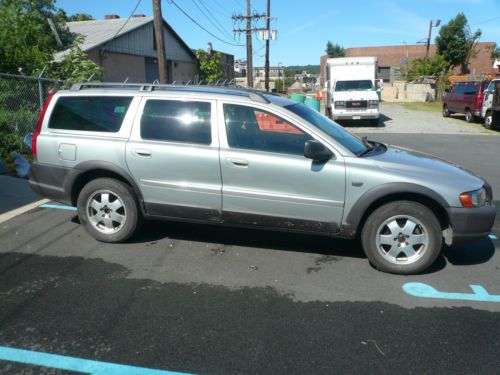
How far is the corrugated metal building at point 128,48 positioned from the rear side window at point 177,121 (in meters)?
17.4

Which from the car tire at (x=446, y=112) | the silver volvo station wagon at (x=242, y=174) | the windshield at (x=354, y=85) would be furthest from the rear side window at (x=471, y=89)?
the silver volvo station wagon at (x=242, y=174)

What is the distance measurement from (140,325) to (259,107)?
2457mm

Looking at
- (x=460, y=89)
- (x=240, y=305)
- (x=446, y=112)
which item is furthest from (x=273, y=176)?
(x=446, y=112)

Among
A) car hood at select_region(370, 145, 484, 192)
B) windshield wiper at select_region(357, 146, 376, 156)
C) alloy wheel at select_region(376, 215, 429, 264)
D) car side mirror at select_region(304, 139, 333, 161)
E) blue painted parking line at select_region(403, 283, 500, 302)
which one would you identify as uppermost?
car side mirror at select_region(304, 139, 333, 161)

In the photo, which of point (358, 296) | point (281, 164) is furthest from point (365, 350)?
point (281, 164)

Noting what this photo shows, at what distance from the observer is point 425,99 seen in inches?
1492

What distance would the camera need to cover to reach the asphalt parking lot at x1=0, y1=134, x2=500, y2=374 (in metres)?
3.13

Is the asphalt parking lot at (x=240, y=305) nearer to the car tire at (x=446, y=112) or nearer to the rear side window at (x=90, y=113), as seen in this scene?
the rear side window at (x=90, y=113)

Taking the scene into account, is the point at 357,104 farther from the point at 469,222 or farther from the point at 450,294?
the point at 450,294

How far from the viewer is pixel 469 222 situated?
4.31 meters

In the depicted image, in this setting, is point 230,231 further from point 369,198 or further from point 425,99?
point 425,99

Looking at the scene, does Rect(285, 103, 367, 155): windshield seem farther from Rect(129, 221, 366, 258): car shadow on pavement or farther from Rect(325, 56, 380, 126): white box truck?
Rect(325, 56, 380, 126): white box truck

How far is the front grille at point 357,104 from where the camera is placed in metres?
19.7

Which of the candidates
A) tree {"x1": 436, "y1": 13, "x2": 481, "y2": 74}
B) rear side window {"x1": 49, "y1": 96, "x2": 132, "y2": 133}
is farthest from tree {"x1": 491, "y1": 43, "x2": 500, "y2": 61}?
rear side window {"x1": 49, "y1": 96, "x2": 132, "y2": 133}
